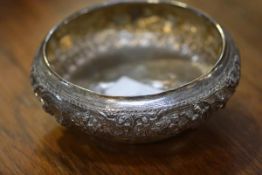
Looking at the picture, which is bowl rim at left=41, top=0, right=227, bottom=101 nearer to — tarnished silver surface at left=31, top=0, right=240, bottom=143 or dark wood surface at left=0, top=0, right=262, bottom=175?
tarnished silver surface at left=31, top=0, right=240, bottom=143

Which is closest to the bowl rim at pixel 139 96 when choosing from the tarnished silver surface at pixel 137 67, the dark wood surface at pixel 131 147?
the tarnished silver surface at pixel 137 67

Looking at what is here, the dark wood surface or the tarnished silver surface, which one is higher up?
the tarnished silver surface

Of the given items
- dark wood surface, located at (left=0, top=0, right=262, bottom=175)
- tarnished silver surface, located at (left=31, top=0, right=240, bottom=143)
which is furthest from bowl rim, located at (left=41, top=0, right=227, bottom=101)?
dark wood surface, located at (left=0, top=0, right=262, bottom=175)

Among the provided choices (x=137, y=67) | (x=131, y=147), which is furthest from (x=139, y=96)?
(x=137, y=67)

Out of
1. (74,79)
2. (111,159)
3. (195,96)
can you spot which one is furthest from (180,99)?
(74,79)

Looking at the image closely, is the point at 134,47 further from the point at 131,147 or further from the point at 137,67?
the point at 131,147

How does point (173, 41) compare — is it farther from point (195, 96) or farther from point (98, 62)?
point (195, 96)

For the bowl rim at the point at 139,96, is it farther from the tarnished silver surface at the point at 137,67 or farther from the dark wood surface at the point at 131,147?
the dark wood surface at the point at 131,147
